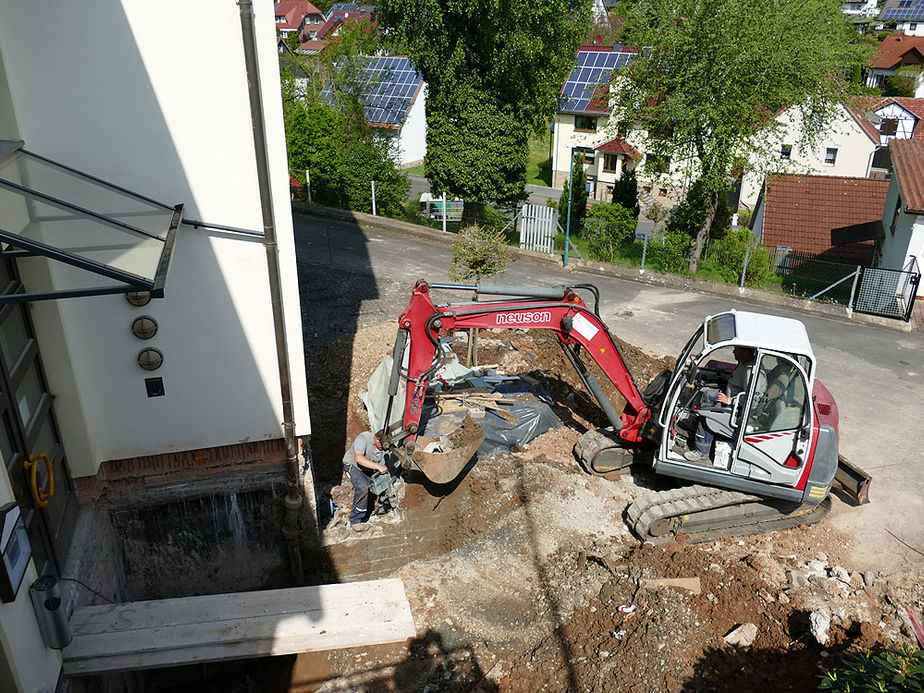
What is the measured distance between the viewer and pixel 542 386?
1131 cm

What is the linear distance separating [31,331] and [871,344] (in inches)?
551

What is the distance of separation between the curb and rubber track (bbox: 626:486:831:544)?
8.10 metres

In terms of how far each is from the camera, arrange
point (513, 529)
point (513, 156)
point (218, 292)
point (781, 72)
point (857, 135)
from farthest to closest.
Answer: point (857, 135) → point (513, 156) → point (781, 72) → point (513, 529) → point (218, 292)

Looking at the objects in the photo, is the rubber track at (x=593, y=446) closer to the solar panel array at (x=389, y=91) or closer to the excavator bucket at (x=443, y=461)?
the excavator bucket at (x=443, y=461)

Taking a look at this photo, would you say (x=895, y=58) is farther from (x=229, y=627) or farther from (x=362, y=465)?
(x=229, y=627)

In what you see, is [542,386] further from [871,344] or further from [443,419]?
[871,344]

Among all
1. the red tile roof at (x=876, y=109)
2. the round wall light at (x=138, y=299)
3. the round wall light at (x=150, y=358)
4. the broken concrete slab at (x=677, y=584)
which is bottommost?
the broken concrete slab at (x=677, y=584)

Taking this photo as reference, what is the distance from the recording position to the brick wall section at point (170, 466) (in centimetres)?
734

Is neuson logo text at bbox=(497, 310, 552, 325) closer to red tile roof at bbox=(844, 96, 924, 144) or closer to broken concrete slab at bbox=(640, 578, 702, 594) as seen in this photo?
broken concrete slab at bbox=(640, 578, 702, 594)

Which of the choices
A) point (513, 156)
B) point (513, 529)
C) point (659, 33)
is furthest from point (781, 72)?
point (513, 529)

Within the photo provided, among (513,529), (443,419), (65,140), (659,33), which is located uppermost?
(659,33)

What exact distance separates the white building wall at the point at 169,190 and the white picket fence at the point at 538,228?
40.2 ft

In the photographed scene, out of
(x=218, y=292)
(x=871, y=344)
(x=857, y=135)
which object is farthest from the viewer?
(x=857, y=135)

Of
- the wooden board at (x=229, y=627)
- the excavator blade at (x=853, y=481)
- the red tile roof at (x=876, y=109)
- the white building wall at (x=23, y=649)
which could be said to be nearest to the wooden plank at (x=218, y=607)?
the wooden board at (x=229, y=627)
